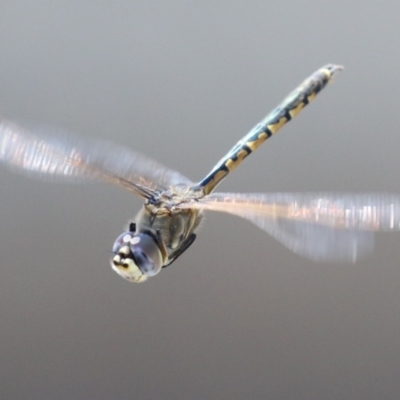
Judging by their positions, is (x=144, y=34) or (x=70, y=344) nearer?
(x=144, y=34)

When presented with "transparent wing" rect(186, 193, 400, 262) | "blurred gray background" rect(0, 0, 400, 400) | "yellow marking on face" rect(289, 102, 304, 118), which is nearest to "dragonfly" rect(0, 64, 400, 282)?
"transparent wing" rect(186, 193, 400, 262)

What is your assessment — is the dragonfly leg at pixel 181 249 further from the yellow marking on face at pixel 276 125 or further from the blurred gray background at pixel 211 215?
the blurred gray background at pixel 211 215

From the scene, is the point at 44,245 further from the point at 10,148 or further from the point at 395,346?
the point at 395,346

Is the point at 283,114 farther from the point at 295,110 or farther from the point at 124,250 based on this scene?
the point at 124,250

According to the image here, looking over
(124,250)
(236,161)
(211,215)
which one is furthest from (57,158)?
(211,215)

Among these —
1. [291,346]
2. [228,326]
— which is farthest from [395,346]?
[228,326]

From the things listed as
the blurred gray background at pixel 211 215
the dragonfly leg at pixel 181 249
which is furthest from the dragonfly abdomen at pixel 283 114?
the blurred gray background at pixel 211 215

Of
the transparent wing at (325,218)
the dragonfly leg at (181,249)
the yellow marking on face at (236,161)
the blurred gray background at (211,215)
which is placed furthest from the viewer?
the blurred gray background at (211,215)
